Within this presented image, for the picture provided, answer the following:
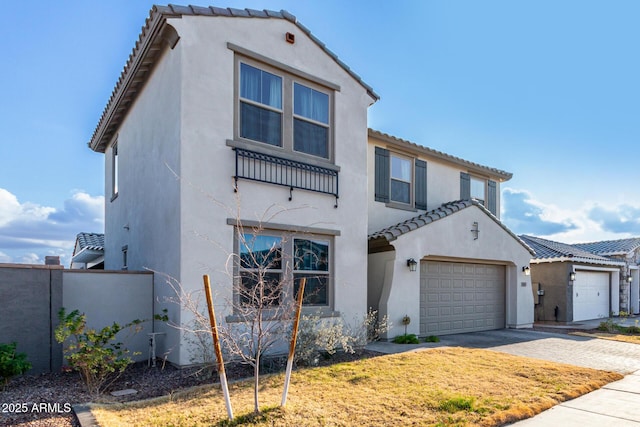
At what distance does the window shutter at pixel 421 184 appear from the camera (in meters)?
14.3

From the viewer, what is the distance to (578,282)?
18625mm

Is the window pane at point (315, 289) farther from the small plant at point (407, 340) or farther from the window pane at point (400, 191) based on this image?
the window pane at point (400, 191)

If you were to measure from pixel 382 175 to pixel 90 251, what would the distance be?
10617 mm

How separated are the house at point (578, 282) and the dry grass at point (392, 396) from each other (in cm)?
1076

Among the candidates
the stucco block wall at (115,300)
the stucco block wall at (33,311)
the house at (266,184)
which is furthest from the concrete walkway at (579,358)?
the stucco block wall at (33,311)

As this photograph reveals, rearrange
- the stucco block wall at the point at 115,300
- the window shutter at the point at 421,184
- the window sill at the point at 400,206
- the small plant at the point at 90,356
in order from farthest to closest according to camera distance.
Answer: the window shutter at the point at 421,184
the window sill at the point at 400,206
the stucco block wall at the point at 115,300
the small plant at the point at 90,356

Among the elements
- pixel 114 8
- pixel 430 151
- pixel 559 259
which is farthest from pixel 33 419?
pixel 559 259

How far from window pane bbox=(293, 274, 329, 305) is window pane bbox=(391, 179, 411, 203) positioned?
484cm

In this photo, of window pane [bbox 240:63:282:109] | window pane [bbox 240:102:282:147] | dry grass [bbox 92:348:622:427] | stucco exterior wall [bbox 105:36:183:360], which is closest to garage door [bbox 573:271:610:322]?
dry grass [bbox 92:348:622:427]

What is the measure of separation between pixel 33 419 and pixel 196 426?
2096mm

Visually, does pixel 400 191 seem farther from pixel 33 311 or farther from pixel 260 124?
pixel 33 311

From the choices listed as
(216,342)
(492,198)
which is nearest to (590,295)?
(492,198)

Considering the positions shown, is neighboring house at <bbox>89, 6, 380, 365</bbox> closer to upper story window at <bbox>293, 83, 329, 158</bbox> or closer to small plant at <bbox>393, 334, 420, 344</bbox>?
upper story window at <bbox>293, 83, 329, 158</bbox>

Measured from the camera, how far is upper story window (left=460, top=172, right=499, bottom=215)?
632 inches
